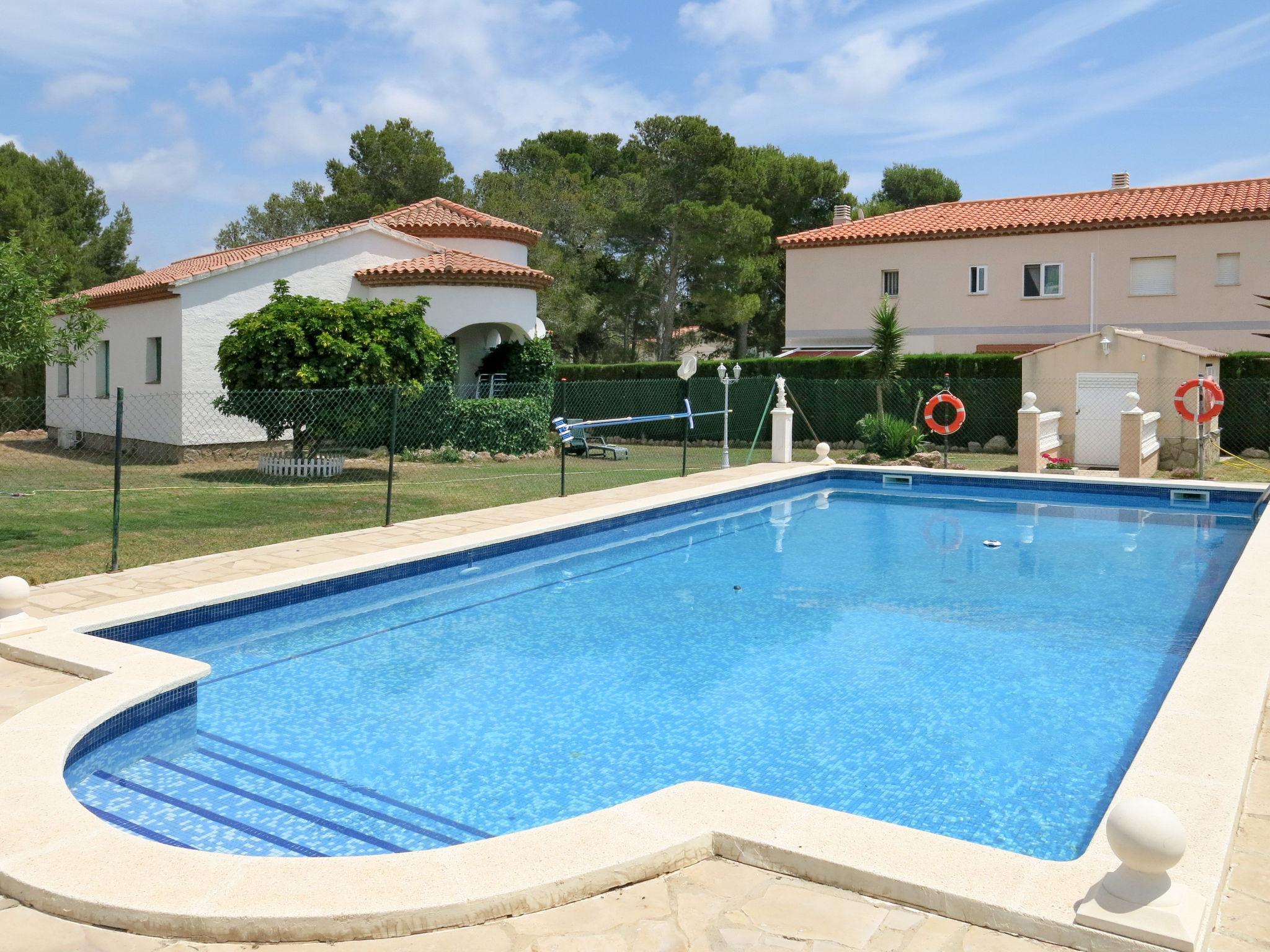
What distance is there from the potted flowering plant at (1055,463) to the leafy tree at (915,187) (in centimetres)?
3138

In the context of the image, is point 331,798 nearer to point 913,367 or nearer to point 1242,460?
point 1242,460

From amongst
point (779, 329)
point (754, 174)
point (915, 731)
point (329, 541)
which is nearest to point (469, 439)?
point (329, 541)

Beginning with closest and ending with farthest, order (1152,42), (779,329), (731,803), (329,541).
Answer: (731,803), (329,541), (1152,42), (779,329)

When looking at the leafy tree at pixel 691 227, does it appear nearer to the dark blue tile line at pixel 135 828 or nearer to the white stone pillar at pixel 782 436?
the white stone pillar at pixel 782 436

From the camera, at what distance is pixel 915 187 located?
49219 millimetres

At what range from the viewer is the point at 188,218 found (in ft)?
119

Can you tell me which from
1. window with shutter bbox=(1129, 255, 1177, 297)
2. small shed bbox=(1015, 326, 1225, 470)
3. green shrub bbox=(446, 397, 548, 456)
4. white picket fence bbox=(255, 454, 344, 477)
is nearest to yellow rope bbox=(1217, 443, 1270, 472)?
small shed bbox=(1015, 326, 1225, 470)

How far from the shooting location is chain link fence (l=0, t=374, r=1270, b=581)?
37.6ft

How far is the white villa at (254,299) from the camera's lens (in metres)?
20.0

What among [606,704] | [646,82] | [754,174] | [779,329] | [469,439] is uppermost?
[646,82]

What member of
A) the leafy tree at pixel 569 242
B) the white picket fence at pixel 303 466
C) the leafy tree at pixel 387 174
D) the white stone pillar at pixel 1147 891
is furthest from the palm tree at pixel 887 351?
the leafy tree at pixel 387 174

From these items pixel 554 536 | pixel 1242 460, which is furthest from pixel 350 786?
pixel 1242 460

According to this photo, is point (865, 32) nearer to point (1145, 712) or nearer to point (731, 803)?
point (1145, 712)

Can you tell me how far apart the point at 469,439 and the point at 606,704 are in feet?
49.5
